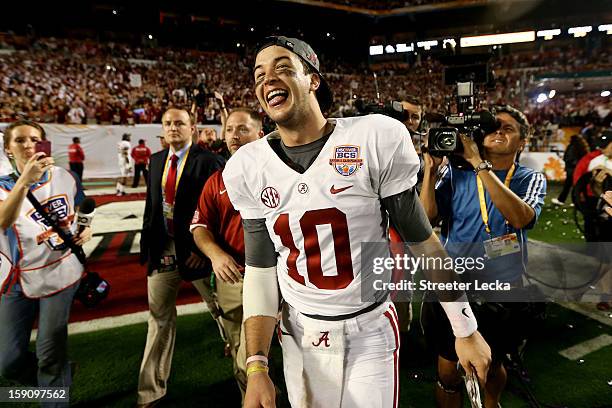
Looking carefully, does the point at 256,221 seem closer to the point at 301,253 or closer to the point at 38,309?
the point at 301,253

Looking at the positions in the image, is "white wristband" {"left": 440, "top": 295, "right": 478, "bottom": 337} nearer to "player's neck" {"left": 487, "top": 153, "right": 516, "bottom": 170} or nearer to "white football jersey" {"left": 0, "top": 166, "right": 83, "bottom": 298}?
"player's neck" {"left": 487, "top": 153, "right": 516, "bottom": 170}

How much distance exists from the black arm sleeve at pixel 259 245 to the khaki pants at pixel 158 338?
5.06 feet

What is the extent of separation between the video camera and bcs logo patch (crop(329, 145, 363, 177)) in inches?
30.5

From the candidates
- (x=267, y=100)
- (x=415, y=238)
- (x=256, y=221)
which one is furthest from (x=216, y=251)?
(x=415, y=238)

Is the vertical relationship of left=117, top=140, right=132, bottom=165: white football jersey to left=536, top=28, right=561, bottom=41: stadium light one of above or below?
below

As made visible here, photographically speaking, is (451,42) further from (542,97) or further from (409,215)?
(542,97)

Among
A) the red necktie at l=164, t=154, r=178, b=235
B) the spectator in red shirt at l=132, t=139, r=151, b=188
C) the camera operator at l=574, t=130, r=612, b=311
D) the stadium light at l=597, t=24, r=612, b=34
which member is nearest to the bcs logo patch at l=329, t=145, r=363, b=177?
the red necktie at l=164, t=154, r=178, b=235

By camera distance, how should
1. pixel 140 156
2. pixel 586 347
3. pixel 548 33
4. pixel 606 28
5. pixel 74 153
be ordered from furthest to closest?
pixel 548 33 → pixel 606 28 → pixel 140 156 → pixel 74 153 → pixel 586 347

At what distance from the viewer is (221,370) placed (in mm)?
3318

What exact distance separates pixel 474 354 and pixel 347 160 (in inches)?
34.1

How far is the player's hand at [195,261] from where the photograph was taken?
9.69ft

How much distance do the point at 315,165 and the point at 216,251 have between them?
3.85 feet

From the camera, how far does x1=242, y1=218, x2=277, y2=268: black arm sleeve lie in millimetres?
1651

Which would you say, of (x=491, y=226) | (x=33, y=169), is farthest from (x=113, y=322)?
(x=491, y=226)
